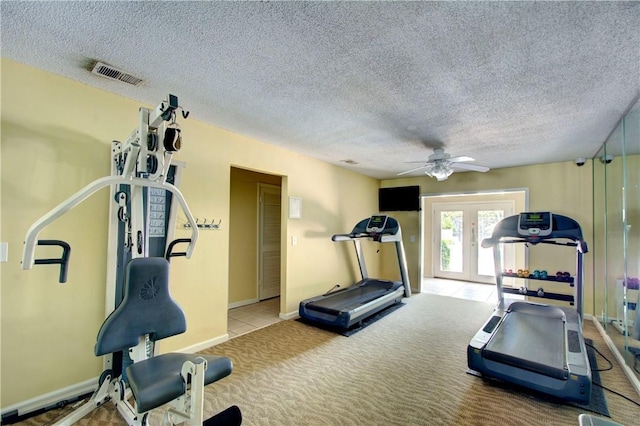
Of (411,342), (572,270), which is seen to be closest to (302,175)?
(411,342)

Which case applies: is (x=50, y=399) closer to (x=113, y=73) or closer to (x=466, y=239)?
(x=113, y=73)

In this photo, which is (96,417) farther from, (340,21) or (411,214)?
(411,214)

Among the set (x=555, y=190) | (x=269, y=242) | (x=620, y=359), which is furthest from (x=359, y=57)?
(x=555, y=190)

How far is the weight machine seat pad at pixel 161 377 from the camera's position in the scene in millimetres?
1438

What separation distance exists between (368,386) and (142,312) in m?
1.82

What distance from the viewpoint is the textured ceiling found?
1461 mm

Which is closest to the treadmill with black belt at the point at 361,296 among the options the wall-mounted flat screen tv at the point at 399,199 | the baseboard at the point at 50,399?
the wall-mounted flat screen tv at the point at 399,199

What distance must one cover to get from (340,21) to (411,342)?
3208 millimetres

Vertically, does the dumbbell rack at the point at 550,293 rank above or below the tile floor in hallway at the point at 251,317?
above

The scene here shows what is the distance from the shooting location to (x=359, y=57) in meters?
1.84

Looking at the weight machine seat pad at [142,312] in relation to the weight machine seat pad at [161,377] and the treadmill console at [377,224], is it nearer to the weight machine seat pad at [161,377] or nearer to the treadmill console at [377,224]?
the weight machine seat pad at [161,377]

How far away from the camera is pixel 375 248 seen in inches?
249

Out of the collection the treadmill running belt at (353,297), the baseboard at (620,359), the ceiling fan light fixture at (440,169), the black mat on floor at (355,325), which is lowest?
the black mat on floor at (355,325)

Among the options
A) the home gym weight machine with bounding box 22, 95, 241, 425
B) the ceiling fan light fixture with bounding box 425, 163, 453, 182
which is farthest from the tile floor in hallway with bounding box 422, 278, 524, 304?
the home gym weight machine with bounding box 22, 95, 241, 425
